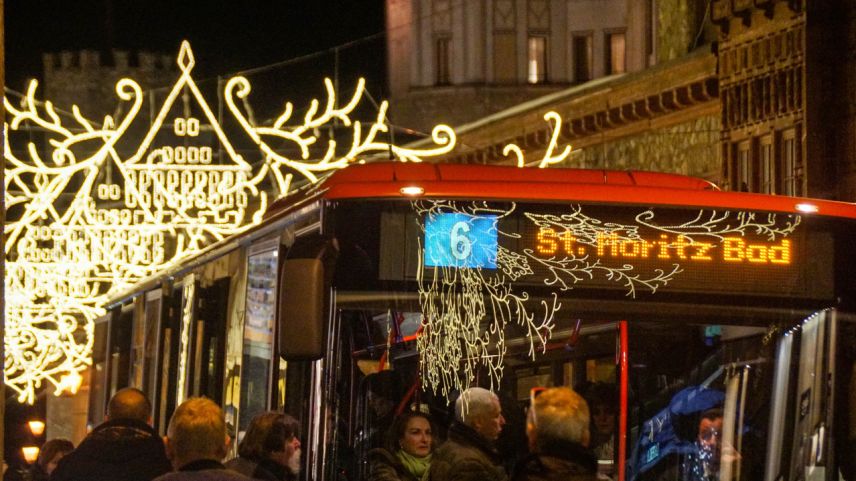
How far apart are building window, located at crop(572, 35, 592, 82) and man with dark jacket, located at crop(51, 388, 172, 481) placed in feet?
131

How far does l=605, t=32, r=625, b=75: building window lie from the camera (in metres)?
47.2

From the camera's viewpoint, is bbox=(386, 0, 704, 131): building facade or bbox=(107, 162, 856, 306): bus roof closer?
bbox=(107, 162, 856, 306): bus roof

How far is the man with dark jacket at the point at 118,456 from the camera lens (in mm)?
8555

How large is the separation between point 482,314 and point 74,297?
2472cm

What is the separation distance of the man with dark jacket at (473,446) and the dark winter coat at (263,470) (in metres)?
0.87

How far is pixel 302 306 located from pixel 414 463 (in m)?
0.86

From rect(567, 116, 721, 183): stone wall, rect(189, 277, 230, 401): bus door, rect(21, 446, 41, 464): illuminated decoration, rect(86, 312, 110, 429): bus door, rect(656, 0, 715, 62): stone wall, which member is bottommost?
rect(21, 446, 41, 464): illuminated decoration

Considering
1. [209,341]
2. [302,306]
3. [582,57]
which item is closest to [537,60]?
[582,57]

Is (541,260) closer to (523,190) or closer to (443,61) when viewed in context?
(523,190)

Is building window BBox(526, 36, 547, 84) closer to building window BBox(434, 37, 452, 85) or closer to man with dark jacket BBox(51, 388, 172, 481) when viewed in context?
building window BBox(434, 37, 452, 85)

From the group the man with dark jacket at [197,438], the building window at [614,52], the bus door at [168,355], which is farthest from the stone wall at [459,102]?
the man with dark jacket at [197,438]

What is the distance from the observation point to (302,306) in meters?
7.74

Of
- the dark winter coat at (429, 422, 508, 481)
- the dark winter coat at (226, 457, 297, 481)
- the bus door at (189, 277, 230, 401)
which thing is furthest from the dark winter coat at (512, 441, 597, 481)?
the bus door at (189, 277, 230, 401)

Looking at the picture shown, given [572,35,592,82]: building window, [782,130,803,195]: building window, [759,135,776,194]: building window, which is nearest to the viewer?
[782,130,803,195]: building window
